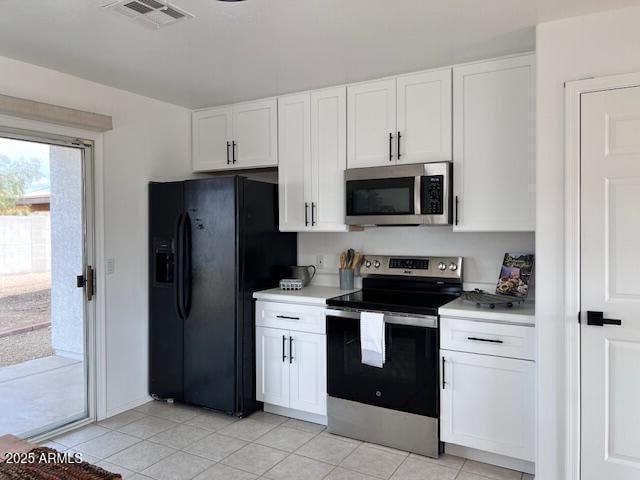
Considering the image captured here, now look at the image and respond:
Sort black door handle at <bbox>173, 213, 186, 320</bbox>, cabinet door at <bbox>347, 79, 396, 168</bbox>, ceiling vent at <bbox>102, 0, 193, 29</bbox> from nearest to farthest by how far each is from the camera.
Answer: ceiling vent at <bbox>102, 0, 193, 29</bbox> < cabinet door at <bbox>347, 79, 396, 168</bbox> < black door handle at <bbox>173, 213, 186, 320</bbox>

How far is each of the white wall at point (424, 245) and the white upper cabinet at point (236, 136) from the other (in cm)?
75

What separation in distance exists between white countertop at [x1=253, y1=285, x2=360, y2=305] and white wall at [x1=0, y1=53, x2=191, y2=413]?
963mm

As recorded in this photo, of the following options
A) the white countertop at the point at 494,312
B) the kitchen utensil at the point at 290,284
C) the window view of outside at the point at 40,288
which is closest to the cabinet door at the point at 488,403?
the white countertop at the point at 494,312

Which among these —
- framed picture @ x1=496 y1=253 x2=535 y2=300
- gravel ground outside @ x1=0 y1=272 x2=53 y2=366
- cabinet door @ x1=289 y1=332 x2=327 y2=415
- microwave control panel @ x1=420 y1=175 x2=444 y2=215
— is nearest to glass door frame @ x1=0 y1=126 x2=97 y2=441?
gravel ground outside @ x1=0 y1=272 x2=53 y2=366

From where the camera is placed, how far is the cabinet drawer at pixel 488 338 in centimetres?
256

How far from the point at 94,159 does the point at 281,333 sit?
5.75ft

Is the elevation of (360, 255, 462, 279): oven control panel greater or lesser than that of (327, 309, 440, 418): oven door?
greater

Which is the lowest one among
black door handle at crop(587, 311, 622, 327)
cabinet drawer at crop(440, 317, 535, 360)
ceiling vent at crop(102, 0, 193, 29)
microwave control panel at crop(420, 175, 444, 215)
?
cabinet drawer at crop(440, 317, 535, 360)

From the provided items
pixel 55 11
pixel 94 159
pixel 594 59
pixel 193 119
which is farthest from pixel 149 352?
pixel 594 59

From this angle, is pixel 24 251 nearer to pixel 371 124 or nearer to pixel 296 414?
pixel 296 414

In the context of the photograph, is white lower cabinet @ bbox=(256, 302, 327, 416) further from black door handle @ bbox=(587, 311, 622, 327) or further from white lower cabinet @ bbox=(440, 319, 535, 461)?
black door handle @ bbox=(587, 311, 622, 327)

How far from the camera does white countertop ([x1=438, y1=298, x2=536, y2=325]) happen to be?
101 inches

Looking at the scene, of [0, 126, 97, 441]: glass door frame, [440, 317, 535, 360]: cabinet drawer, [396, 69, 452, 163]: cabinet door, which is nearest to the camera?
[440, 317, 535, 360]: cabinet drawer

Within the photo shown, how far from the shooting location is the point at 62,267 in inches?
126
